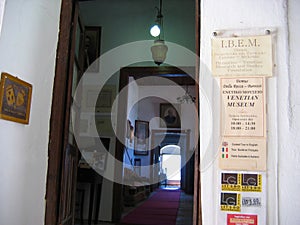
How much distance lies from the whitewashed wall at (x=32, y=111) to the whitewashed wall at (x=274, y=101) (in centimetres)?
86

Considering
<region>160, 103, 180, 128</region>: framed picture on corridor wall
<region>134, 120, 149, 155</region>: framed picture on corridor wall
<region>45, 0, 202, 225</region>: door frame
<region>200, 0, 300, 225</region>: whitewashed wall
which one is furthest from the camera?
<region>160, 103, 180, 128</region>: framed picture on corridor wall

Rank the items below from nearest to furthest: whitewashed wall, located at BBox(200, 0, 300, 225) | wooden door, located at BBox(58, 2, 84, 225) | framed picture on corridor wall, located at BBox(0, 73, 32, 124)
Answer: whitewashed wall, located at BBox(200, 0, 300, 225) → framed picture on corridor wall, located at BBox(0, 73, 32, 124) → wooden door, located at BBox(58, 2, 84, 225)

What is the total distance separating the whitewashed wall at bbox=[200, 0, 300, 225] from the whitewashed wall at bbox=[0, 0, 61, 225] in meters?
0.86

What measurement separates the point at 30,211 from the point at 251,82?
125 centimetres

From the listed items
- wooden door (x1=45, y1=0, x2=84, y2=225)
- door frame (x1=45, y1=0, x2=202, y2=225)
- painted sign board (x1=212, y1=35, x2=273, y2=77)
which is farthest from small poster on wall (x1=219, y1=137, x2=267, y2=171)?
wooden door (x1=45, y1=0, x2=84, y2=225)

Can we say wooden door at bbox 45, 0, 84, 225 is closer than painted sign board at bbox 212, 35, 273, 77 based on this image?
No

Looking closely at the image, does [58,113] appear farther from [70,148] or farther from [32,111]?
[70,148]

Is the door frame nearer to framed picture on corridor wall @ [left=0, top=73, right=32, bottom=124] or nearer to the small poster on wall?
framed picture on corridor wall @ [left=0, top=73, right=32, bottom=124]

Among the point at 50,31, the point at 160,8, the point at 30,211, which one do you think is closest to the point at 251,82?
the point at 50,31

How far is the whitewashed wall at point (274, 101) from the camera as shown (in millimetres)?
1203

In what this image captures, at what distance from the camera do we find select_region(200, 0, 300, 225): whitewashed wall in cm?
120

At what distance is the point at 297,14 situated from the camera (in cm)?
130

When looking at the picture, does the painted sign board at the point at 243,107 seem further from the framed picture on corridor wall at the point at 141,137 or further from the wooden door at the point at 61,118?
the framed picture on corridor wall at the point at 141,137

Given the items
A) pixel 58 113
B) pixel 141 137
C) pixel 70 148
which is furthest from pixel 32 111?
pixel 141 137
